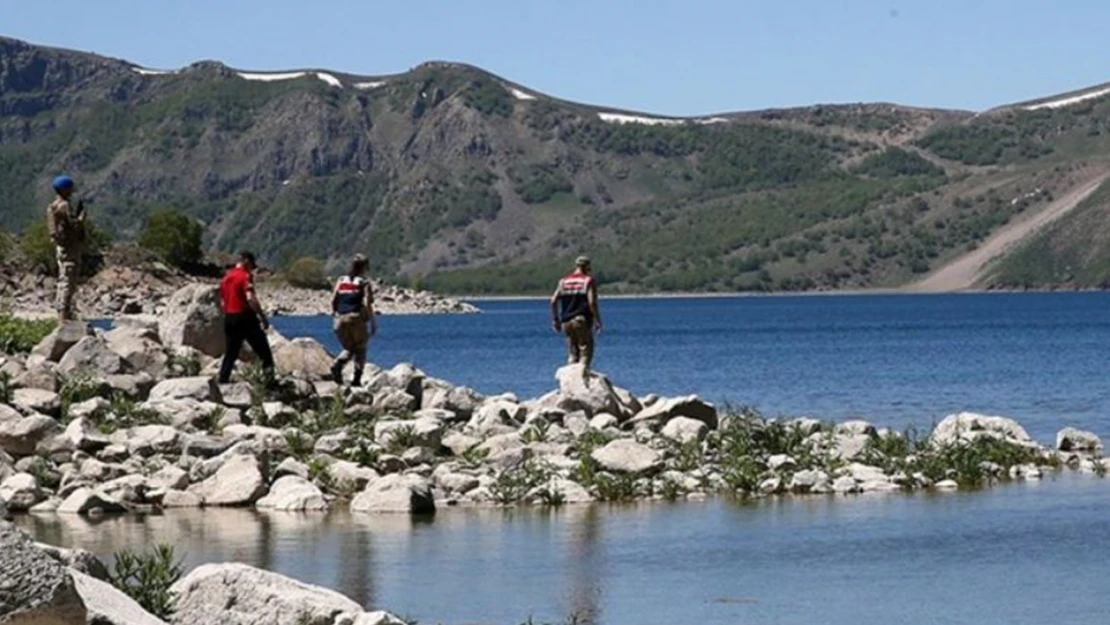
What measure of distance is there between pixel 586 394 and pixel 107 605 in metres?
→ 17.9

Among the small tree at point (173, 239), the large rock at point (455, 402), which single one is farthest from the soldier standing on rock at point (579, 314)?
the small tree at point (173, 239)

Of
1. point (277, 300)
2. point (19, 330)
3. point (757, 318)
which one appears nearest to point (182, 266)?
point (277, 300)

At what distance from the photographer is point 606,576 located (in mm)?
18500

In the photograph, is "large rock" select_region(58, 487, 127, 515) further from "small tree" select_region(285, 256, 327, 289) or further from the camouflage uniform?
"small tree" select_region(285, 256, 327, 289)

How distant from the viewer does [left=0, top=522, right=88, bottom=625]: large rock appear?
1037cm

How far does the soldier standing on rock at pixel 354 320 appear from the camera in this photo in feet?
98.3

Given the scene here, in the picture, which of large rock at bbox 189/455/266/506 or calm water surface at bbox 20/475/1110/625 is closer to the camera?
calm water surface at bbox 20/475/1110/625

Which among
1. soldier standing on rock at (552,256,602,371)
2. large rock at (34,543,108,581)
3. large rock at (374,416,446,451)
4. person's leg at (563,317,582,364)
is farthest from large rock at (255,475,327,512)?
large rock at (34,543,108,581)

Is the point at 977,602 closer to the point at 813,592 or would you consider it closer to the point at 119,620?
the point at 813,592

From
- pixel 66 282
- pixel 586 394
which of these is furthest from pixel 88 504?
pixel 66 282

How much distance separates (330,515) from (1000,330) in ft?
371

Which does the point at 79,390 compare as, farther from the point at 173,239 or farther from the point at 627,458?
the point at 173,239

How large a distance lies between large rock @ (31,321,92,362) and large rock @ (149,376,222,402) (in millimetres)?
2013

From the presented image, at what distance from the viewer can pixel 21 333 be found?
3142cm
